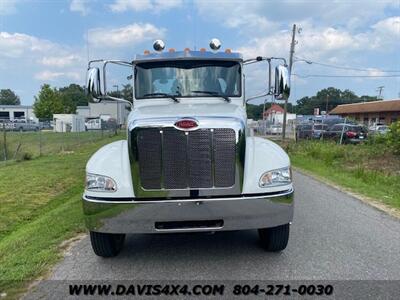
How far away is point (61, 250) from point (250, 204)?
2599mm

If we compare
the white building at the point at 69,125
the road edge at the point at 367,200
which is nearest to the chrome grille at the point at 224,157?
the road edge at the point at 367,200

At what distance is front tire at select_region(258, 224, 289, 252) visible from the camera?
493 centimetres

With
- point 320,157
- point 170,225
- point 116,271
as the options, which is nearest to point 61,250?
point 116,271

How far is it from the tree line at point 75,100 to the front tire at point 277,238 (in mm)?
39746

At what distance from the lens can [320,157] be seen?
18.0 m

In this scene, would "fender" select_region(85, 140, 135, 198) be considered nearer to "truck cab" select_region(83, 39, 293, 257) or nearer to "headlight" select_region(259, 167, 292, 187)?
"truck cab" select_region(83, 39, 293, 257)

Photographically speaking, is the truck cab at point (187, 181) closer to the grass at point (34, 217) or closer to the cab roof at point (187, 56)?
the grass at point (34, 217)

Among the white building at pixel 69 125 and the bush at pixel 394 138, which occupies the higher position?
the bush at pixel 394 138

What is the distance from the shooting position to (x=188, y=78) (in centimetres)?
603

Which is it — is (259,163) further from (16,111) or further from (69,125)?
(16,111)

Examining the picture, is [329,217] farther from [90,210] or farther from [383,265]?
[90,210]

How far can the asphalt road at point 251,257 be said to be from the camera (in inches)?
175

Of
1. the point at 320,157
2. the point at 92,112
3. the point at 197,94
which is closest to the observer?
the point at 197,94

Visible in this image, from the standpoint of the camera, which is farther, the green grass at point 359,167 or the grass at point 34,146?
the grass at point 34,146
